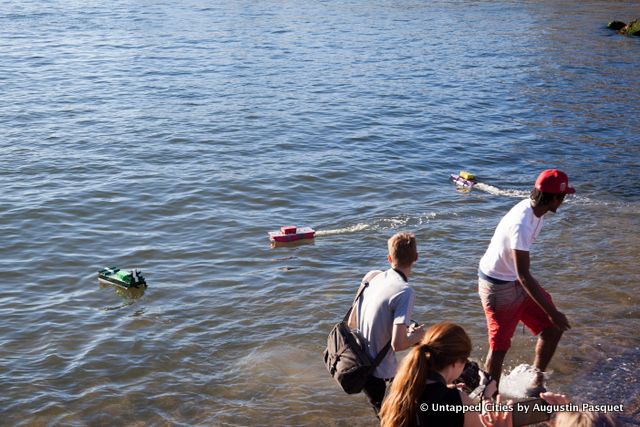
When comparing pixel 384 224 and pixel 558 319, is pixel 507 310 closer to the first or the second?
pixel 558 319

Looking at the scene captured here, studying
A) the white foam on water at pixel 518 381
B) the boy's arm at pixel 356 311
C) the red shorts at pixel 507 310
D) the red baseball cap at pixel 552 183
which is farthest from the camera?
the white foam on water at pixel 518 381

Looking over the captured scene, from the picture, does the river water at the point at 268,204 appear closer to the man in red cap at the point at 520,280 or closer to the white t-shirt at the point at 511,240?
the man in red cap at the point at 520,280

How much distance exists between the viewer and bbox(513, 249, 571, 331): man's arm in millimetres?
6527

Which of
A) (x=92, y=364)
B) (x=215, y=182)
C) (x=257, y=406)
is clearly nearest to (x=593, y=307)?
(x=257, y=406)

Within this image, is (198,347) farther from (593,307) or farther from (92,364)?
(593,307)

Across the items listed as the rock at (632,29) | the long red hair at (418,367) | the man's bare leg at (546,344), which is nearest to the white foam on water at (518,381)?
the man's bare leg at (546,344)

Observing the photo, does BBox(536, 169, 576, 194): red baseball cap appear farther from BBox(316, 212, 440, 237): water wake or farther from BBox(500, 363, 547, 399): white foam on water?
BBox(316, 212, 440, 237): water wake

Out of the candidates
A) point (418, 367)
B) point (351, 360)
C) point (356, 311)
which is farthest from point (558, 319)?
point (418, 367)

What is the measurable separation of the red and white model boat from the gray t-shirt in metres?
6.91

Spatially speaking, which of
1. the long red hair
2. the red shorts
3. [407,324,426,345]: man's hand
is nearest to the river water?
the red shorts

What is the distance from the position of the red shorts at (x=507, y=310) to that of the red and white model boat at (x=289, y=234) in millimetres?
6236

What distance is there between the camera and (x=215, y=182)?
1656cm

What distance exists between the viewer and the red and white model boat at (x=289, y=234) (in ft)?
42.3

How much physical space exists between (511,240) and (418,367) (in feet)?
7.33
